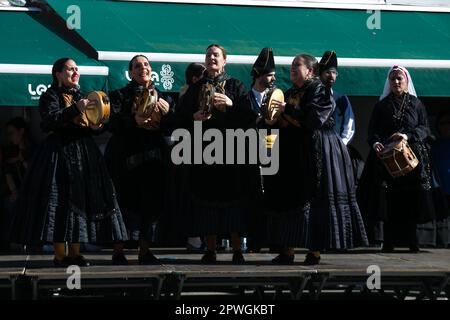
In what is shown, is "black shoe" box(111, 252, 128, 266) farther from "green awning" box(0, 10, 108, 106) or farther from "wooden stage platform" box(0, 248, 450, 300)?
"green awning" box(0, 10, 108, 106)

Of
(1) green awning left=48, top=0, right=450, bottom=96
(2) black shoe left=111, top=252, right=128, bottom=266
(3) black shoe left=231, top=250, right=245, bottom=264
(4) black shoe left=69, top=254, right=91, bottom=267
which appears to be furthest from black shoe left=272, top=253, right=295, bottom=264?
(1) green awning left=48, top=0, right=450, bottom=96

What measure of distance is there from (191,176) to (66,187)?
1008mm

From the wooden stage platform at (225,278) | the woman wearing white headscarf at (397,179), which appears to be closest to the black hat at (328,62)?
the woman wearing white headscarf at (397,179)

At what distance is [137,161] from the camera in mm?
8594

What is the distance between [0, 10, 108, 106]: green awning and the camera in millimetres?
10602

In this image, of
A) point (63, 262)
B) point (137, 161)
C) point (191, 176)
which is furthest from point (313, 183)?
point (63, 262)

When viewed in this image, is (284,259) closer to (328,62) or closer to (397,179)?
(328,62)

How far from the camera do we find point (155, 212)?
8.66 meters

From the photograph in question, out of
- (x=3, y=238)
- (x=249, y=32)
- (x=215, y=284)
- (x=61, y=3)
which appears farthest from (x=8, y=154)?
(x=215, y=284)

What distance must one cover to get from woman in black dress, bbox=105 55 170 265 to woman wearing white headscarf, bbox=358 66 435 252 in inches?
90.3

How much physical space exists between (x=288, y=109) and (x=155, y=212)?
1.30m

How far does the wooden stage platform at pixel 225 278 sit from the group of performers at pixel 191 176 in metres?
0.26

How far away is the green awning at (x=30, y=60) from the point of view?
10602mm

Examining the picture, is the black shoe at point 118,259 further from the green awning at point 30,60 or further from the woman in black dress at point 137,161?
the green awning at point 30,60
